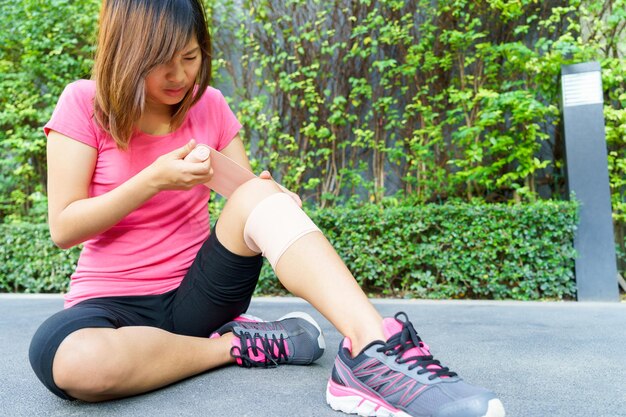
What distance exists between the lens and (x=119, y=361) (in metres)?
1.14

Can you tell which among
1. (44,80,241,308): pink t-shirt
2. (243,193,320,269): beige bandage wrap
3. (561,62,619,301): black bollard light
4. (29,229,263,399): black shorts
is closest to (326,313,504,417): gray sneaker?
(243,193,320,269): beige bandage wrap

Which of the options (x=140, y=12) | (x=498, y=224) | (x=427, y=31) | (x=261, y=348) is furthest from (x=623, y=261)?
(x=140, y=12)

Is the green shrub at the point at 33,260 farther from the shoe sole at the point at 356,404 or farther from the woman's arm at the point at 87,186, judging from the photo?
the shoe sole at the point at 356,404

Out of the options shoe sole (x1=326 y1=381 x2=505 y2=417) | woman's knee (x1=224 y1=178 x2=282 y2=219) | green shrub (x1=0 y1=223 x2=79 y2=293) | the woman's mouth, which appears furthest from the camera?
green shrub (x1=0 y1=223 x2=79 y2=293)

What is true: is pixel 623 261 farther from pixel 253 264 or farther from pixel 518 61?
pixel 253 264

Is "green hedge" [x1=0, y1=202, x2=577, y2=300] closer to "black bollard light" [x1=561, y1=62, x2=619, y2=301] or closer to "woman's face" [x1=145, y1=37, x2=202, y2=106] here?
"black bollard light" [x1=561, y1=62, x2=619, y2=301]

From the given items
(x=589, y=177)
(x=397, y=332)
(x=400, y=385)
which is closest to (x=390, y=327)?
(x=397, y=332)

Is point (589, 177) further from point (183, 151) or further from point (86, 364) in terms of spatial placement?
point (86, 364)

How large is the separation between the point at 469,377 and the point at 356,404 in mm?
453

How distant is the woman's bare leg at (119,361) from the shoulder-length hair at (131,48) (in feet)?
1.67

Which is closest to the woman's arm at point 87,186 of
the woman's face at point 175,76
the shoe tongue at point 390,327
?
the woman's face at point 175,76

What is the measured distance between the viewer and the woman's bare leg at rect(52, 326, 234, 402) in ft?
3.64

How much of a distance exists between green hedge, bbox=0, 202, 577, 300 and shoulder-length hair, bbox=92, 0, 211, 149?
224 cm

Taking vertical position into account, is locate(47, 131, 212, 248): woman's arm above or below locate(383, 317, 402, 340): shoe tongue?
above
